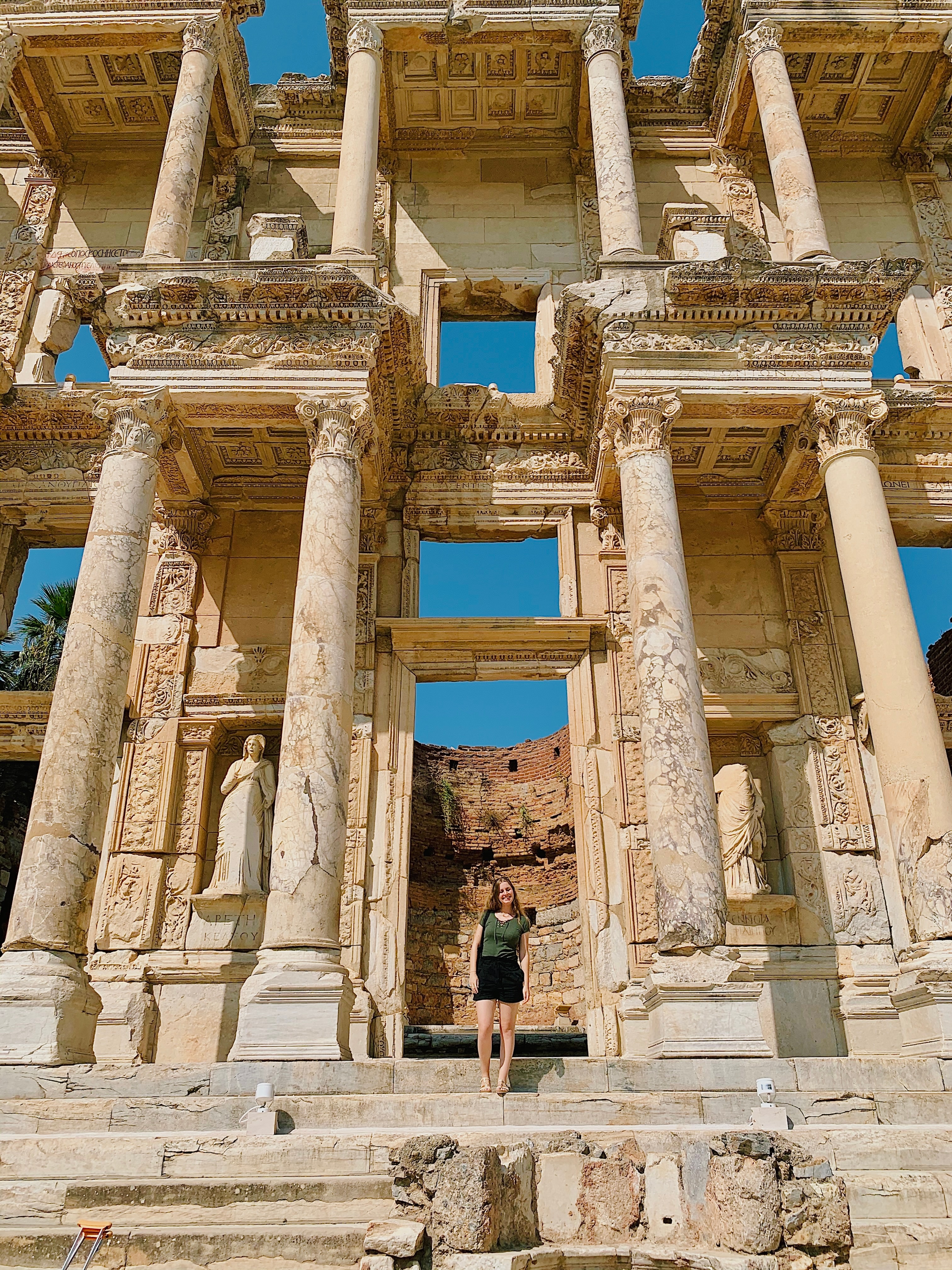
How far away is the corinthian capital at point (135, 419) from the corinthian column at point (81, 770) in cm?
1

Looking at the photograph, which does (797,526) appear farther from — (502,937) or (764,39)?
(502,937)

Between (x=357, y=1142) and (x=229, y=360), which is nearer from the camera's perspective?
(x=357, y=1142)

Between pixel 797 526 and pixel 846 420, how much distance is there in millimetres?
2686

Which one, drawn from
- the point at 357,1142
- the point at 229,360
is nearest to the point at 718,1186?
the point at 357,1142

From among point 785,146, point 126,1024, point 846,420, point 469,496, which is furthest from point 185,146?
point 126,1024

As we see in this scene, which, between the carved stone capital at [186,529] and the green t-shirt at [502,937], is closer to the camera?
the green t-shirt at [502,937]

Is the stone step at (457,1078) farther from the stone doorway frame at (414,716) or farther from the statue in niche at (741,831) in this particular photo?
the statue in niche at (741,831)

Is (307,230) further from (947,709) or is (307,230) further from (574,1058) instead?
(574,1058)

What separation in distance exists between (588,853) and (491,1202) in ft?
27.2

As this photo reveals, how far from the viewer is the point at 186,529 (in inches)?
571

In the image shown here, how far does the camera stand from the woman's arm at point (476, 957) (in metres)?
8.39

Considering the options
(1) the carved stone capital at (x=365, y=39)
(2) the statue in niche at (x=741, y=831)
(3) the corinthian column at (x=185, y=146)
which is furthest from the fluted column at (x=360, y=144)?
(2) the statue in niche at (x=741, y=831)

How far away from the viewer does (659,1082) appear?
328 inches

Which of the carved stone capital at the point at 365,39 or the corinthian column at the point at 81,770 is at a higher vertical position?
the carved stone capital at the point at 365,39
